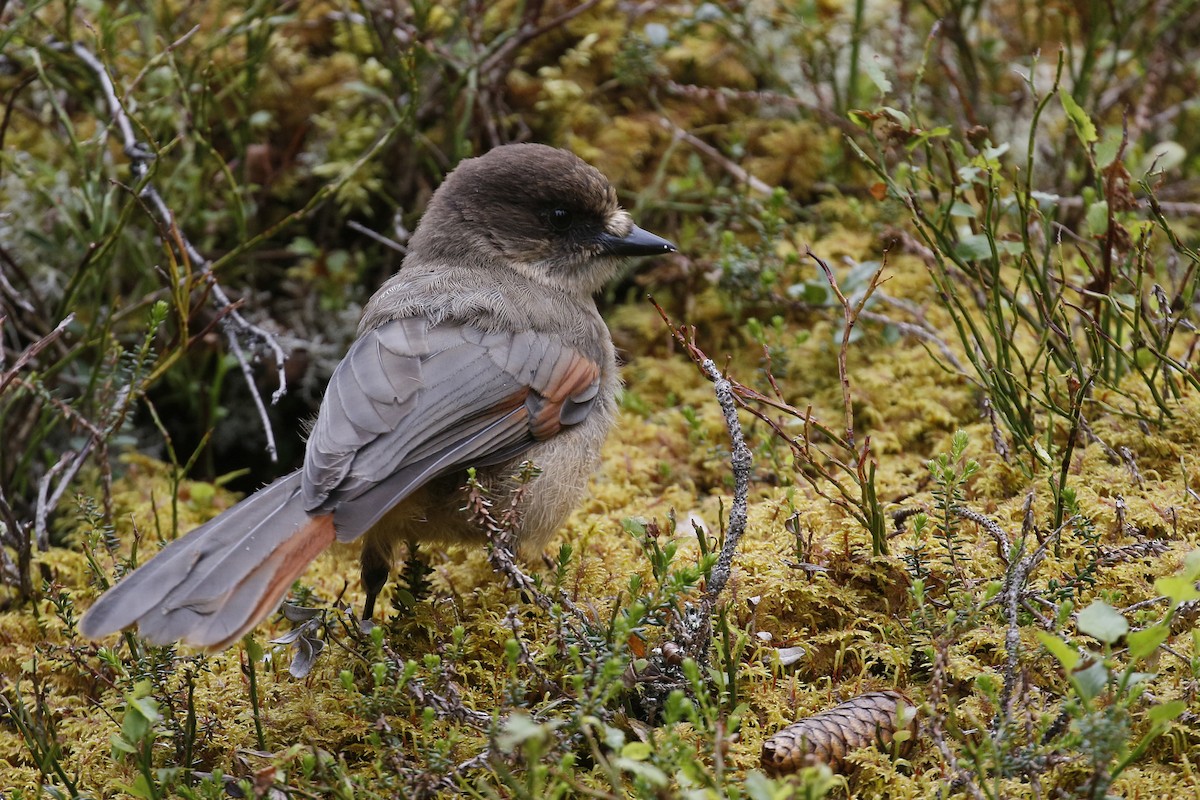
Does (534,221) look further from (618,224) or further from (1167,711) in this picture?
(1167,711)

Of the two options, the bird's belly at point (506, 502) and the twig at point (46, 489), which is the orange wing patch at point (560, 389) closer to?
the bird's belly at point (506, 502)

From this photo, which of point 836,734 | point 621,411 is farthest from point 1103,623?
point 621,411

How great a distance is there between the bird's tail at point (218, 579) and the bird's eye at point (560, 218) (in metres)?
1.69

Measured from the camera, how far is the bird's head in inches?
164

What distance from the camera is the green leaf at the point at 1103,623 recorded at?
6.67 feet

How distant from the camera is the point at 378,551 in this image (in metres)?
3.51

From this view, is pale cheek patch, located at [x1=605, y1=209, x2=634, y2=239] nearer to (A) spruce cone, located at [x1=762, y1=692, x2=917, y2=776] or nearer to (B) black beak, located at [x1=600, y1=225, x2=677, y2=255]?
(B) black beak, located at [x1=600, y1=225, x2=677, y2=255]

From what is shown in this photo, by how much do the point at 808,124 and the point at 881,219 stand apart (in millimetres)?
767

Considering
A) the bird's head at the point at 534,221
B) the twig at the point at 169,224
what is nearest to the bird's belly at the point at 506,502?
the twig at the point at 169,224

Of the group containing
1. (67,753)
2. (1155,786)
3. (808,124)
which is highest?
(808,124)

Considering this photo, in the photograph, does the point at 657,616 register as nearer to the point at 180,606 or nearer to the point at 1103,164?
the point at 180,606

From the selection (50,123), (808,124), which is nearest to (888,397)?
(808,124)

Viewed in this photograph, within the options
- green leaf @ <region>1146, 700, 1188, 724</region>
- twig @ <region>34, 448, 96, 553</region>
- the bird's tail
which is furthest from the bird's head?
green leaf @ <region>1146, 700, 1188, 724</region>

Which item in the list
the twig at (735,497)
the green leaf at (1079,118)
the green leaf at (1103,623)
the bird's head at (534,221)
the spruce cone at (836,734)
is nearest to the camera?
the green leaf at (1103,623)
